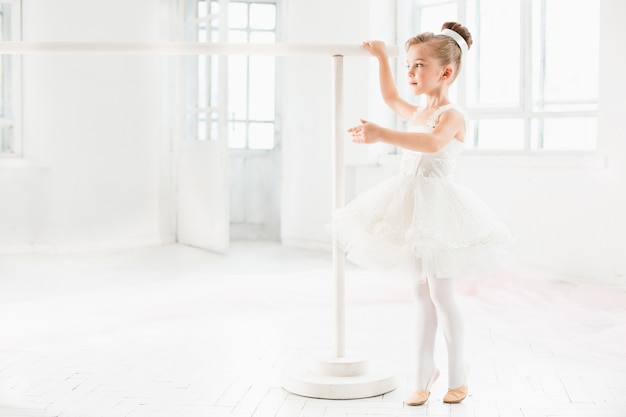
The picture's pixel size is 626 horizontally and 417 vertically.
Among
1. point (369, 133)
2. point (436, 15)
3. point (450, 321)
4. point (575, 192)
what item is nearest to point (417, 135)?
point (369, 133)

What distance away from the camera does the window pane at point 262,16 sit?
7.22 m

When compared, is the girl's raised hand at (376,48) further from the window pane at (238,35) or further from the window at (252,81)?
the window pane at (238,35)

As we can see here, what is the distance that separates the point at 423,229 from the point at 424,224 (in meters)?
0.02

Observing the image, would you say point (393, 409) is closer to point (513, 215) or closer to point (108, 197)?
point (513, 215)

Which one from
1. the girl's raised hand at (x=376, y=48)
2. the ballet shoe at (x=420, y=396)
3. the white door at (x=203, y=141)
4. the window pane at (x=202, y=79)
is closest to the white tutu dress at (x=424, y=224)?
the girl's raised hand at (x=376, y=48)

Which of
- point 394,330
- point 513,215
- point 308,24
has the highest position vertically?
point 308,24

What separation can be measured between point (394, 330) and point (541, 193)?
180 centimetres

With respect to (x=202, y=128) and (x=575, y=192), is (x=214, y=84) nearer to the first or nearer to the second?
(x=202, y=128)

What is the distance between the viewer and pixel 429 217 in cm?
223

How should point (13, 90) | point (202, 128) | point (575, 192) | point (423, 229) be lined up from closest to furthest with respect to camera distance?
point (423, 229) → point (575, 192) → point (13, 90) → point (202, 128)

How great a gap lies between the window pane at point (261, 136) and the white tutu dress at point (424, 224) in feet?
16.4

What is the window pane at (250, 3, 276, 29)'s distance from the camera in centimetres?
722

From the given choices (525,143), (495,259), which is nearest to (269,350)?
(495,259)

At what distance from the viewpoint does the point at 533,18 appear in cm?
504
